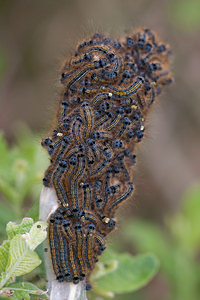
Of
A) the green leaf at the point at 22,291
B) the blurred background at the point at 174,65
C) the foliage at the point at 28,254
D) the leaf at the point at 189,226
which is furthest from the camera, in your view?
the blurred background at the point at 174,65

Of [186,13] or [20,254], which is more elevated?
[186,13]

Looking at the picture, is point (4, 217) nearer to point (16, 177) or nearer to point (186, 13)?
point (16, 177)

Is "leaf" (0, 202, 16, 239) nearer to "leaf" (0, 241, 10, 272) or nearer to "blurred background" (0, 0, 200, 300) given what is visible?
"leaf" (0, 241, 10, 272)

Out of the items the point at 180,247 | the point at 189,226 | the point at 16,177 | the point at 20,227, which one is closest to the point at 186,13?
the point at 189,226

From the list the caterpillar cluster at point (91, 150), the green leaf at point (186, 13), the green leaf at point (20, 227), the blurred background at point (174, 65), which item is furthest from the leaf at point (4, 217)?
the green leaf at point (186, 13)

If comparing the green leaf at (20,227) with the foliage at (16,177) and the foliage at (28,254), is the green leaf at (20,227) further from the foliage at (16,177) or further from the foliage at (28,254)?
the foliage at (16,177)

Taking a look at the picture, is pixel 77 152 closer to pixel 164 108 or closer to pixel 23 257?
pixel 23 257
